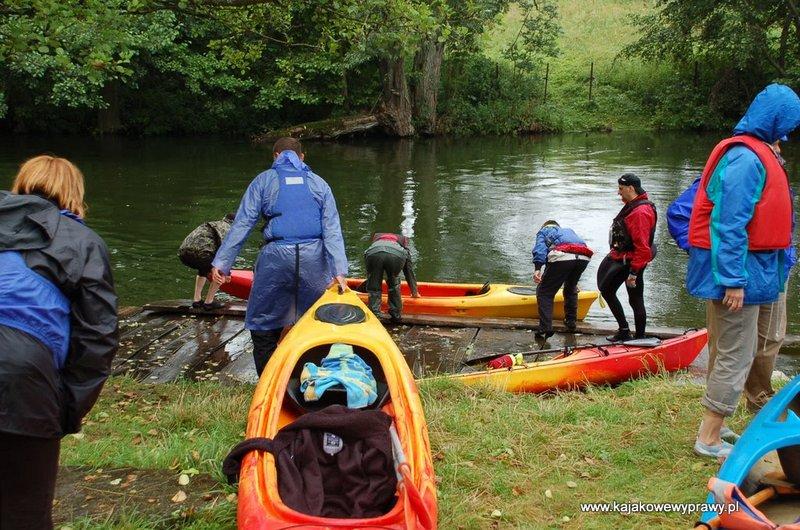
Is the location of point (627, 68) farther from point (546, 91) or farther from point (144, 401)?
point (144, 401)

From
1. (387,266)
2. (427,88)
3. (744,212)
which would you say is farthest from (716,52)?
(744,212)

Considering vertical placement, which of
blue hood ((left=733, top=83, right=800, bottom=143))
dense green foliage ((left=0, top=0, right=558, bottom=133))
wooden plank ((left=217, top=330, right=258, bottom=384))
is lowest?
wooden plank ((left=217, top=330, right=258, bottom=384))

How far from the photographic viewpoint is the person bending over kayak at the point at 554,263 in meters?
7.47

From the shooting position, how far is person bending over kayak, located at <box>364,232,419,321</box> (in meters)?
7.87

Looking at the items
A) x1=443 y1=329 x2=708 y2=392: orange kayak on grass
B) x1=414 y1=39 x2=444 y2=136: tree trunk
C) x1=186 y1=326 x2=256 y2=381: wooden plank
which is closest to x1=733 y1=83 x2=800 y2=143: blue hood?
x1=443 y1=329 x2=708 y2=392: orange kayak on grass

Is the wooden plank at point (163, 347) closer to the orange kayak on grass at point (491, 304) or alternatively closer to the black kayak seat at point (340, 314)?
the orange kayak on grass at point (491, 304)

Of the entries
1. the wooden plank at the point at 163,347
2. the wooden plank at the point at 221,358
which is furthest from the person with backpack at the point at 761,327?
the wooden plank at the point at 163,347

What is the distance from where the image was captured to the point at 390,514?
10.1ft

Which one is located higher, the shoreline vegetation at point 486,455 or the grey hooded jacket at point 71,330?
the grey hooded jacket at point 71,330

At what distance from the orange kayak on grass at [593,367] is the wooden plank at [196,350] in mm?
2500

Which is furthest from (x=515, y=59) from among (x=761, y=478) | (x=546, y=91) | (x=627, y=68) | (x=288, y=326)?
(x=761, y=478)

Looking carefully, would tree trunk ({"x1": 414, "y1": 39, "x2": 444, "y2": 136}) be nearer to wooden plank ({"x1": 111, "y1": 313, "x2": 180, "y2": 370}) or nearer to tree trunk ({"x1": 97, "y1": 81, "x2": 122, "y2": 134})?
tree trunk ({"x1": 97, "y1": 81, "x2": 122, "y2": 134})

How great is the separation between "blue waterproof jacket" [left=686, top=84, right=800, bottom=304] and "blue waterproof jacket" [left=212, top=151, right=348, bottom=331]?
2680mm

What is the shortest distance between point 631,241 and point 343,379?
359 cm
